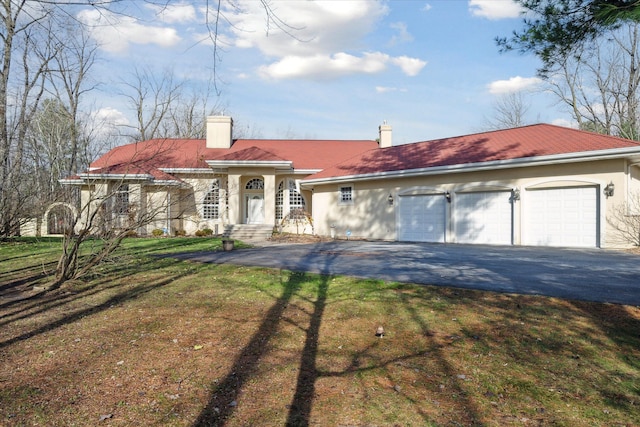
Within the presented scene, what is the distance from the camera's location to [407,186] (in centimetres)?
1719

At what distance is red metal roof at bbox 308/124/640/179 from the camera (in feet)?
45.3

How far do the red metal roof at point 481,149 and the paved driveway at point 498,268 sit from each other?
3645 millimetres

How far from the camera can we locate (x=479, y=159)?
1530 cm

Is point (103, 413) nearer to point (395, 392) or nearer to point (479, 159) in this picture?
point (395, 392)

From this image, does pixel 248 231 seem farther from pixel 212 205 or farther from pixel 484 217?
pixel 484 217

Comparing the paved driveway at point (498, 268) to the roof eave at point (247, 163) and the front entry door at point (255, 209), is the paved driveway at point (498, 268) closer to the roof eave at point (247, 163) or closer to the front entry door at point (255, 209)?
the roof eave at point (247, 163)

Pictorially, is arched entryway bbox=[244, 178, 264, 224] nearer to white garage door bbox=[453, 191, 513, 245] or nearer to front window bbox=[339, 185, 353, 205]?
front window bbox=[339, 185, 353, 205]

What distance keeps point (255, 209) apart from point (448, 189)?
11.0 meters

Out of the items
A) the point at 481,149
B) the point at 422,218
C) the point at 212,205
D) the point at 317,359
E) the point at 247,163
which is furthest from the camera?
the point at 212,205

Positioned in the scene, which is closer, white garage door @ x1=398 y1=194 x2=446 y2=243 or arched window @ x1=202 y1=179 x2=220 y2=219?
white garage door @ x1=398 y1=194 x2=446 y2=243

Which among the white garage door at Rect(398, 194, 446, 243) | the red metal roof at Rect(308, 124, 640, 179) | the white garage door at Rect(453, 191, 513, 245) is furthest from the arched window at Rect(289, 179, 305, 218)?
the white garage door at Rect(453, 191, 513, 245)

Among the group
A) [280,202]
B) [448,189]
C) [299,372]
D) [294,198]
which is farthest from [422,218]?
[299,372]

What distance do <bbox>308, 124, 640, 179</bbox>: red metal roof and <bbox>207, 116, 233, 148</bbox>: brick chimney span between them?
723 centimetres

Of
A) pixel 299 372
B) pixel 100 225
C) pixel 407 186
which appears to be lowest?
pixel 299 372
